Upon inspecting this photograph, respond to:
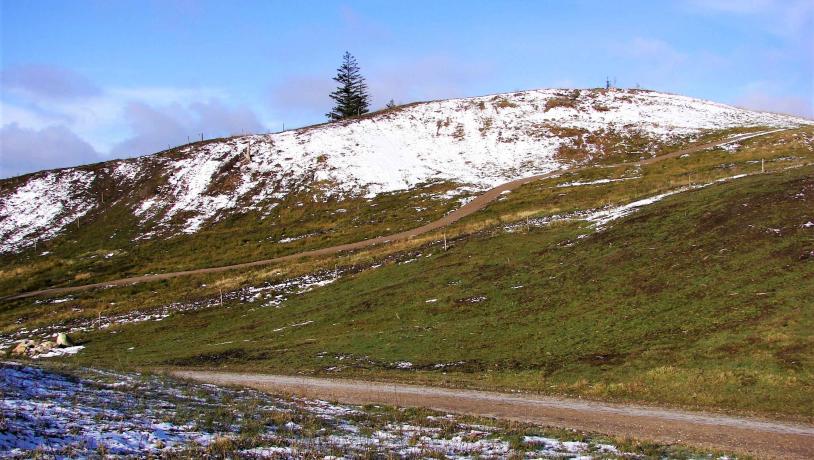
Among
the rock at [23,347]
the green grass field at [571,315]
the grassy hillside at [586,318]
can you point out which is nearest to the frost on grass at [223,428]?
the green grass field at [571,315]

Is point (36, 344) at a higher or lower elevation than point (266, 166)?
lower

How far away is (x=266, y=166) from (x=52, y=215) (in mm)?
38366

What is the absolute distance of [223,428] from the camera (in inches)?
603

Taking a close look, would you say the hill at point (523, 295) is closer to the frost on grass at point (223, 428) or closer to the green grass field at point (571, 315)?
the green grass field at point (571, 315)

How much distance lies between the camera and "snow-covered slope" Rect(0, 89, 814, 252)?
102m

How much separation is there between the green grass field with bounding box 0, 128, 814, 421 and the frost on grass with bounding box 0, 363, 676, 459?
8601 millimetres

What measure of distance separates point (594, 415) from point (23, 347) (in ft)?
147

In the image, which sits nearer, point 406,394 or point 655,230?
point 406,394

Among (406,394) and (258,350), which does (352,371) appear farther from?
(258,350)

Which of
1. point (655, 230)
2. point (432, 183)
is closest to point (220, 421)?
point (655, 230)

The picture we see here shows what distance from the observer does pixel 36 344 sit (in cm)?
4719

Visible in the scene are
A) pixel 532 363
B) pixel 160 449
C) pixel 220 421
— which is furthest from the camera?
pixel 532 363

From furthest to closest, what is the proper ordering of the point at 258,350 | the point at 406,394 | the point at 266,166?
the point at 266,166 < the point at 258,350 < the point at 406,394

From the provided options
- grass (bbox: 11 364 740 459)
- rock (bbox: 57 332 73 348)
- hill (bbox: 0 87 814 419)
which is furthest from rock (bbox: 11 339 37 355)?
grass (bbox: 11 364 740 459)
